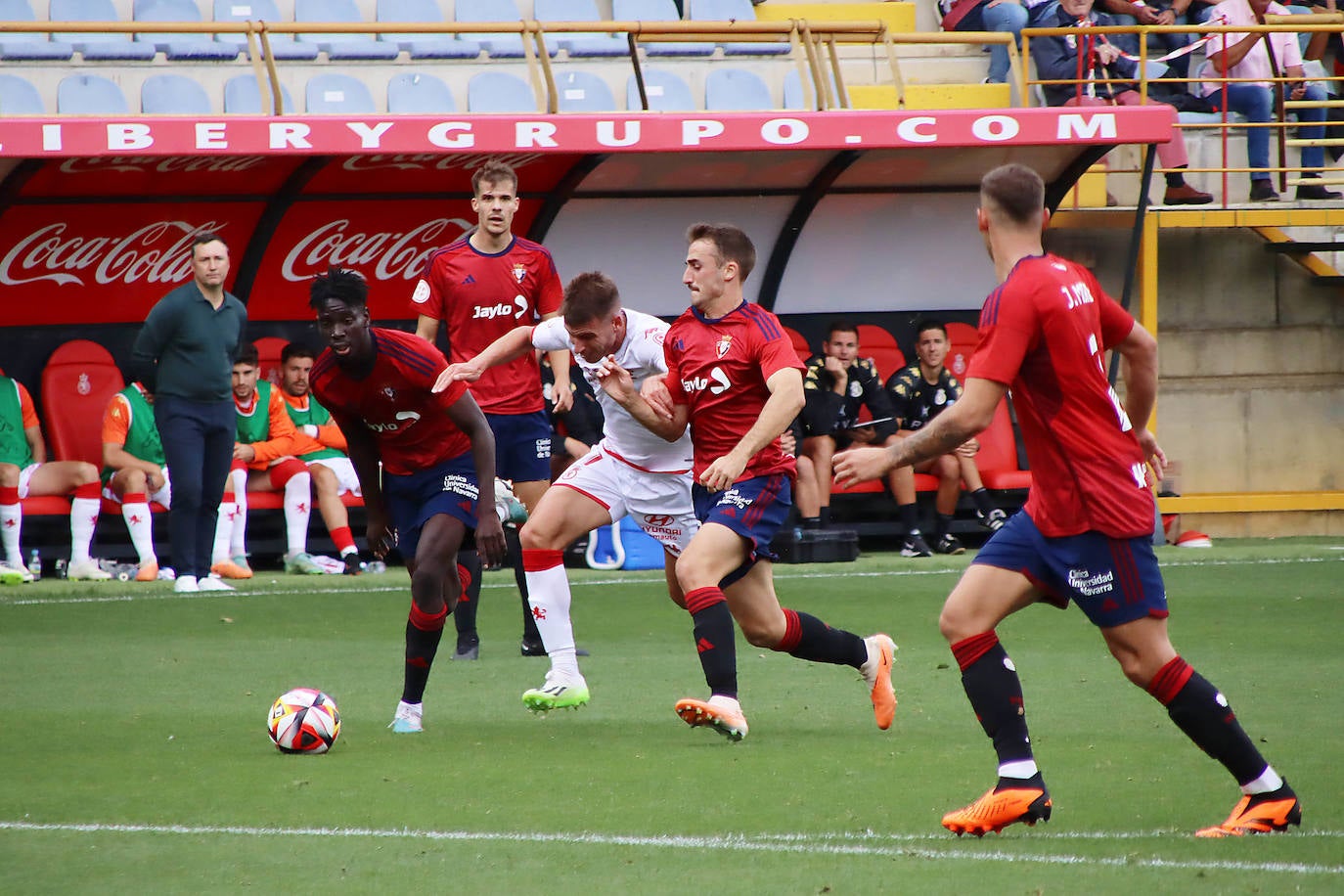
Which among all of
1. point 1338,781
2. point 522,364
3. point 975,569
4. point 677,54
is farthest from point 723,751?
point 677,54

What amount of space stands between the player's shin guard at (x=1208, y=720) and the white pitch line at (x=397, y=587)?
7.45 meters

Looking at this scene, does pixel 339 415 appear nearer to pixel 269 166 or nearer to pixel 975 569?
pixel 975 569

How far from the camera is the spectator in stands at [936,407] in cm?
1357

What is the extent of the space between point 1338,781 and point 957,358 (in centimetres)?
949

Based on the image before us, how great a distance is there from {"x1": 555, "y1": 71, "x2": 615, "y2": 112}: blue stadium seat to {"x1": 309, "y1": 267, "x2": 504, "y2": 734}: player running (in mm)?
8381

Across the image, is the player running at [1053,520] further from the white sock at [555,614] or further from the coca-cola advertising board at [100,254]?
the coca-cola advertising board at [100,254]

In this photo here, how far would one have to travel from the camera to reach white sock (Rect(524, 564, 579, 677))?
22.1ft

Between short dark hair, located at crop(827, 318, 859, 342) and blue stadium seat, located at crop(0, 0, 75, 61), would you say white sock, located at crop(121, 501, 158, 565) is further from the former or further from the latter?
short dark hair, located at crop(827, 318, 859, 342)

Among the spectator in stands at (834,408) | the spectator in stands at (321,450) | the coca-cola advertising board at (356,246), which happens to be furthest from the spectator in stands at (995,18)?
the spectator in stands at (321,450)

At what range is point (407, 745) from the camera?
20.0 feet

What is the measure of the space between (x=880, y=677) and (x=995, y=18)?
11048 millimetres

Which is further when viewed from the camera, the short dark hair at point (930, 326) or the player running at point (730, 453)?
the short dark hair at point (930, 326)

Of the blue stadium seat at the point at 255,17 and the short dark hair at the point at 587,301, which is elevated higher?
the blue stadium seat at the point at 255,17

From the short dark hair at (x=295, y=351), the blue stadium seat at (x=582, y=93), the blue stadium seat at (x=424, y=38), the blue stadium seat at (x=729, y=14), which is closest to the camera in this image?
the short dark hair at (x=295, y=351)
